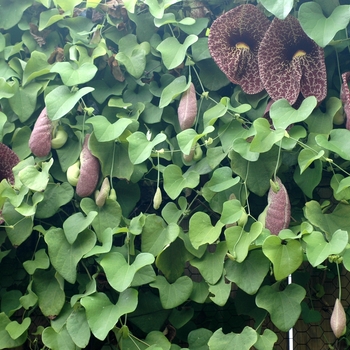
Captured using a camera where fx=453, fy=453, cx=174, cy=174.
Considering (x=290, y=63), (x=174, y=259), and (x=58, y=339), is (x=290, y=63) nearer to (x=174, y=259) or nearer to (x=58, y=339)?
(x=174, y=259)

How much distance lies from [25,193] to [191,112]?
1.16 ft

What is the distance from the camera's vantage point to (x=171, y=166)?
2.79 feet

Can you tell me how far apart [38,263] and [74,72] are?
38 cm

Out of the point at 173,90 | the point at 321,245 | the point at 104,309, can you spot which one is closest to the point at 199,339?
the point at 104,309

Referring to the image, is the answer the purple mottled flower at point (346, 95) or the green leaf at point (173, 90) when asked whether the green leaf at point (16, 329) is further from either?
the purple mottled flower at point (346, 95)

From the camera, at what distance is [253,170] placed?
85cm

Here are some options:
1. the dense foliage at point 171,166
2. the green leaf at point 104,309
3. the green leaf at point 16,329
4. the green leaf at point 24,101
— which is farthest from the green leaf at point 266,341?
the green leaf at point 24,101

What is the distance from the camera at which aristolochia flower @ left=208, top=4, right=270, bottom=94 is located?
926 millimetres

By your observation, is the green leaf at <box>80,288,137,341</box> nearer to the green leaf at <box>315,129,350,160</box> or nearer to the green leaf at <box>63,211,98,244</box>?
the green leaf at <box>63,211,98,244</box>

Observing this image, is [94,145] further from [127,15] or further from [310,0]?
[310,0]

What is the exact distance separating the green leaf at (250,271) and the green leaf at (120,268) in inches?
5.9

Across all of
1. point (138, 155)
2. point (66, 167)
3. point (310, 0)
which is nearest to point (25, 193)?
point (66, 167)

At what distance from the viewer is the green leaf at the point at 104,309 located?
74cm

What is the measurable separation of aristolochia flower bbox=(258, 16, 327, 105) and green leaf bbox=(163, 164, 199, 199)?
Answer: 0.74 feet
